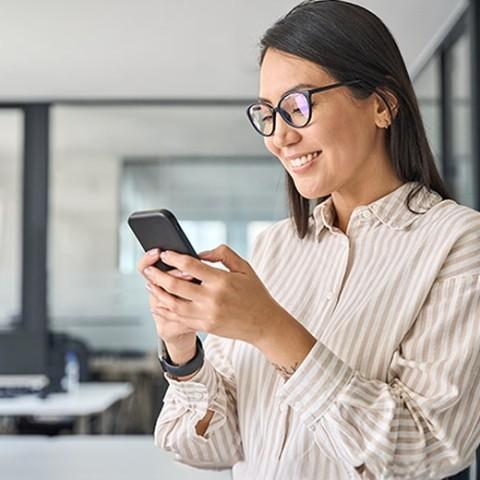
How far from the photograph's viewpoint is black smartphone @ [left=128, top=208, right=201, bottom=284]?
0.83 metres

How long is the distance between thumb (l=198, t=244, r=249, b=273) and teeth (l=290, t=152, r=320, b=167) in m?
0.13

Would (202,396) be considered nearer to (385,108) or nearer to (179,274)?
(179,274)

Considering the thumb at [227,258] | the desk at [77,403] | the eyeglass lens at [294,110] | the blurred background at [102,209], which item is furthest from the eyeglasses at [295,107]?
the blurred background at [102,209]

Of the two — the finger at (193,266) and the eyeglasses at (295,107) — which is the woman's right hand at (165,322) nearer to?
the finger at (193,266)

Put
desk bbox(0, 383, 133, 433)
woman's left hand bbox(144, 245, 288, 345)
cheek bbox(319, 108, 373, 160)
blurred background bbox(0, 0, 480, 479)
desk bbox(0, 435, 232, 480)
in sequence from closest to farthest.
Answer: woman's left hand bbox(144, 245, 288, 345) → cheek bbox(319, 108, 373, 160) → desk bbox(0, 435, 232, 480) → desk bbox(0, 383, 133, 433) → blurred background bbox(0, 0, 480, 479)

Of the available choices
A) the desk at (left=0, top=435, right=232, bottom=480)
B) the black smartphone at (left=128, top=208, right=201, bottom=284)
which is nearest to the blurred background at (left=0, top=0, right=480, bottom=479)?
the desk at (left=0, top=435, right=232, bottom=480)

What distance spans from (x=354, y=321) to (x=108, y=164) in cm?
443

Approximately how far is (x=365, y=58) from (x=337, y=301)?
263 mm

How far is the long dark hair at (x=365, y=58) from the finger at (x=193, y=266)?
0.24 m

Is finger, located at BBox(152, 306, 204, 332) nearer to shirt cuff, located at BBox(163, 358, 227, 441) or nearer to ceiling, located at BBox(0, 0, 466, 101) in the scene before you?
shirt cuff, located at BBox(163, 358, 227, 441)

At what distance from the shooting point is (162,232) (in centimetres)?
84

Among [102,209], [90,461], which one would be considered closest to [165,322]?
[90,461]

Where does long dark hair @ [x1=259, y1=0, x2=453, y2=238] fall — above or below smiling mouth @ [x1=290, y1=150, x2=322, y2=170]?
above

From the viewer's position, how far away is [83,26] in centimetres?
340
